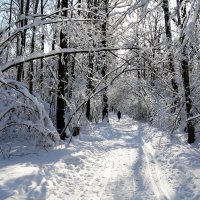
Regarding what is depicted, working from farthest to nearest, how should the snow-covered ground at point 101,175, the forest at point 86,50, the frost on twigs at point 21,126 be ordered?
the frost on twigs at point 21,126 → the snow-covered ground at point 101,175 → the forest at point 86,50

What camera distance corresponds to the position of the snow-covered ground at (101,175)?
853cm

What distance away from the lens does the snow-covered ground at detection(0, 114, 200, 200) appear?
28.0 ft

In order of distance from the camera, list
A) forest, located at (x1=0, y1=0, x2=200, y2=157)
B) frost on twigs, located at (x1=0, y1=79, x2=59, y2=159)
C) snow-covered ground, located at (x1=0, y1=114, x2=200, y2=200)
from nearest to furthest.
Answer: forest, located at (x1=0, y1=0, x2=200, y2=157)
snow-covered ground, located at (x1=0, y1=114, x2=200, y2=200)
frost on twigs, located at (x1=0, y1=79, x2=59, y2=159)

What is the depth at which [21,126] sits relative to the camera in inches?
541

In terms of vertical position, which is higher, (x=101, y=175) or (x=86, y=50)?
(x=86, y=50)

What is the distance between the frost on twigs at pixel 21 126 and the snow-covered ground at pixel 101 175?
741mm

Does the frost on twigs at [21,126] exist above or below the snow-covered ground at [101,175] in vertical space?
above

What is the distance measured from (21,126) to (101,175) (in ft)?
14.4

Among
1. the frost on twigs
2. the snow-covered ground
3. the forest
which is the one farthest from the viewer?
the frost on twigs

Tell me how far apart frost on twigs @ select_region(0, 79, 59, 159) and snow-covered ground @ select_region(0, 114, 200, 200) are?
29.2 inches

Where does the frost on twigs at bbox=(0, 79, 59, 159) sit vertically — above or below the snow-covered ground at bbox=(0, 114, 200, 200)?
above

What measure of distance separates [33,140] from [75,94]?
8.68 meters

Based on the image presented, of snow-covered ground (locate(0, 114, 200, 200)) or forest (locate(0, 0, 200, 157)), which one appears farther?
snow-covered ground (locate(0, 114, 200, 200))

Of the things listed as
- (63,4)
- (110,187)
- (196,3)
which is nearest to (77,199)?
(110,187)
